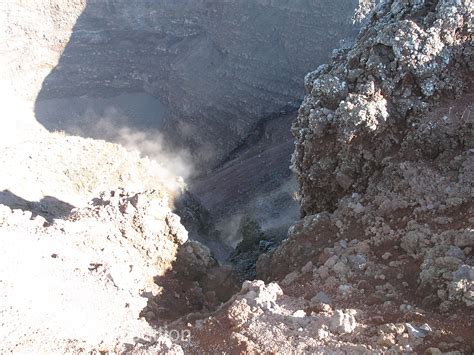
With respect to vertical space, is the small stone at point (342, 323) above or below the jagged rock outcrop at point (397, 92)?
below

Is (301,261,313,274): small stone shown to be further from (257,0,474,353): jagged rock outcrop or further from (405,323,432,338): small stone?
(405,323,432,338): small stone

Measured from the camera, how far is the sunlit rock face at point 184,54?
1855 inches

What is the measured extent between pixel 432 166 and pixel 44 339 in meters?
9.99

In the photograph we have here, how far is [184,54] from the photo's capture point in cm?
5422

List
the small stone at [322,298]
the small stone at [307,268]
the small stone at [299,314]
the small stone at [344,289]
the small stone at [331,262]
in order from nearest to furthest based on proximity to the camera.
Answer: the small stone at [299,314] → the small stone at [322,298] → the small stone at [344,289] → the small stone at [331,262] → the small stone at [307,268]

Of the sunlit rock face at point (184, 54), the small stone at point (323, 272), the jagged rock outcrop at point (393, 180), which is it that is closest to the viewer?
the jagged rock outcrop at point (393, 180)

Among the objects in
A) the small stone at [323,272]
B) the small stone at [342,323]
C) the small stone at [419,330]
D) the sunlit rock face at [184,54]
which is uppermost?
the sunlit rock face at [184,54]

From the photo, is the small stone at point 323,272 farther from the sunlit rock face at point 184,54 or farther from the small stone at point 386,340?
the sunlit rock face at point 184,54

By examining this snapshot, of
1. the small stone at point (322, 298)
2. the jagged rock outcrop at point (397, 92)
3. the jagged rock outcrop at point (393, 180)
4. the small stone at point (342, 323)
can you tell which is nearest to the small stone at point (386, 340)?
the jagged rock outcrop at point (393, 180)

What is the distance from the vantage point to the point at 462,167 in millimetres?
11602

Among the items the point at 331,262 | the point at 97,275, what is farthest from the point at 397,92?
the point at 97,275

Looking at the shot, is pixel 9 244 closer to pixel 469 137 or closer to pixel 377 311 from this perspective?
pixel 377 311

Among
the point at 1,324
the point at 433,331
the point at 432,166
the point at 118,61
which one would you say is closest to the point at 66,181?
the point at 1,324

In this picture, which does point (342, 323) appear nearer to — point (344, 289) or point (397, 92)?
point (344, 289)
